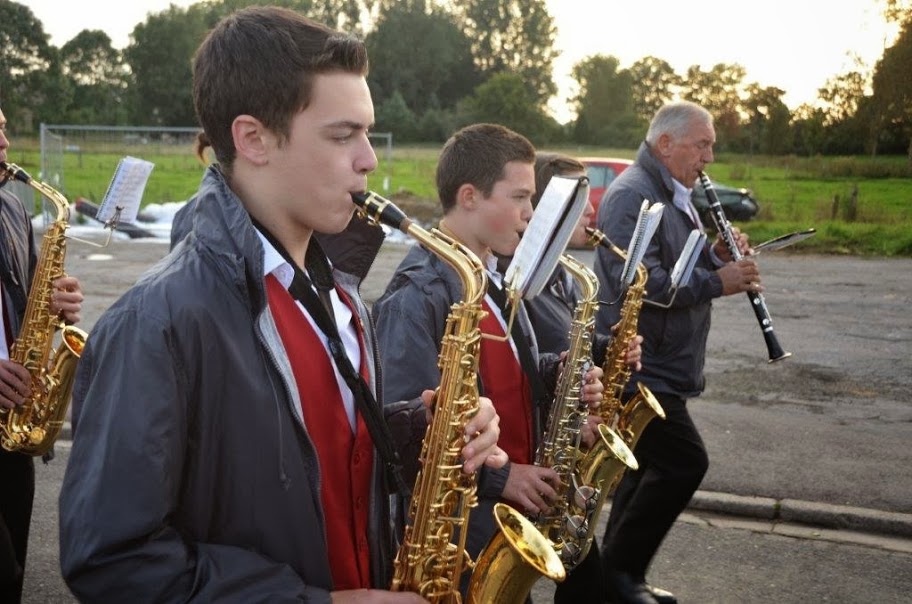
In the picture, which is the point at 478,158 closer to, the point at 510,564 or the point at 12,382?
the point at 510,564

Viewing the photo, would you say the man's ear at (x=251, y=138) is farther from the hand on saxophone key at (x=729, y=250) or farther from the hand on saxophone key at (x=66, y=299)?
the hand on saxophone key at (x=729, y=250)

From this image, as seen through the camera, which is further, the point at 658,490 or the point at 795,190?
the point at 795,190

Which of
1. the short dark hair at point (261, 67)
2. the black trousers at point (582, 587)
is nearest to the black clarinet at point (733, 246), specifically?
the black trousers at point (582, 587)

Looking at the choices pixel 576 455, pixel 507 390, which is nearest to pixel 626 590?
pixel 576 455

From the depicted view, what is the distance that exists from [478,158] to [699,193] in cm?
1616

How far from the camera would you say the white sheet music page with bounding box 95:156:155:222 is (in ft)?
15.3

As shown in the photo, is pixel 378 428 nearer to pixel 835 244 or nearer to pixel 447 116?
pixel 835 244

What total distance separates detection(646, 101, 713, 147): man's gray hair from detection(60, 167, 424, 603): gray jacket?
3777 millimetres

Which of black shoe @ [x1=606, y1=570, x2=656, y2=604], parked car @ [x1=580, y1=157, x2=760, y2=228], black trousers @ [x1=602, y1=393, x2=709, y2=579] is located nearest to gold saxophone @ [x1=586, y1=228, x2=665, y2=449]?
black trousers @ [x1=602, y1=393, x2=709, y2=579]

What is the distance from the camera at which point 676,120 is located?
17.6ft

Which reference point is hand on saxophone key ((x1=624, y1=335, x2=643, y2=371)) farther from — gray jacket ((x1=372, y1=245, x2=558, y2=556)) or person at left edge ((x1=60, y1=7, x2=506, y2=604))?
person at left edge ((x1=60, y1=7, x2=506, y2=604))

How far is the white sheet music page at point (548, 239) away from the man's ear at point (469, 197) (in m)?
1.62

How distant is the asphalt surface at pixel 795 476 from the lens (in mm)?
5109

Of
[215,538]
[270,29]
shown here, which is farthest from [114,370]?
[270,29]
